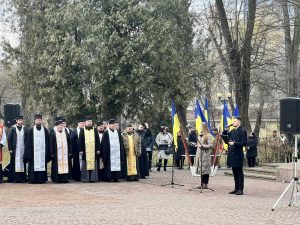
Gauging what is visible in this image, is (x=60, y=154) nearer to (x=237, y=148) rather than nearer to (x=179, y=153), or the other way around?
(x=237, y=148)

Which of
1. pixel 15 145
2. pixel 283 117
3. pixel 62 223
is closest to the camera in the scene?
pixel 62 223

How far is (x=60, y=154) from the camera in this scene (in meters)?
20.8

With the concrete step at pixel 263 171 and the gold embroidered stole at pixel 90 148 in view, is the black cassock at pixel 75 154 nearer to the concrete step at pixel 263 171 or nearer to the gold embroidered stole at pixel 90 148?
the gold embroidered stole at pixel 90 148

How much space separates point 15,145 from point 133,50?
14749mm

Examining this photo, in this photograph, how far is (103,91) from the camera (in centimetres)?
3516

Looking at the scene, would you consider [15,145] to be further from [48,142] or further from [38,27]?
[38,27]

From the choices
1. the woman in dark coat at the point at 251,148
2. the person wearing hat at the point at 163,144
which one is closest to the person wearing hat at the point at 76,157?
the person wearing hat at the point at 163,144

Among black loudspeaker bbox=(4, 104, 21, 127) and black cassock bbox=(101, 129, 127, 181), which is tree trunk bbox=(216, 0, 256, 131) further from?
black loudspeaker bbox=(4, 104, 21, 127)

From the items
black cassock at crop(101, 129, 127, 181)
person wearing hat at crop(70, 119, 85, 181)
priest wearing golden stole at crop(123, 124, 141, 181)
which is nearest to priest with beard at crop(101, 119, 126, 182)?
black cassock at crop(101, 129, 127, 181)

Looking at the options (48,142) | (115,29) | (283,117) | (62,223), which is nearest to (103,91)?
(115,29)

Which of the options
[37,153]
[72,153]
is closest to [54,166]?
[37,153]

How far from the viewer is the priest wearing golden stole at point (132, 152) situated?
21.5 m

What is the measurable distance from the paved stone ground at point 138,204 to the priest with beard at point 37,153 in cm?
80

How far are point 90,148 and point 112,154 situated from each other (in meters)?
0.76
